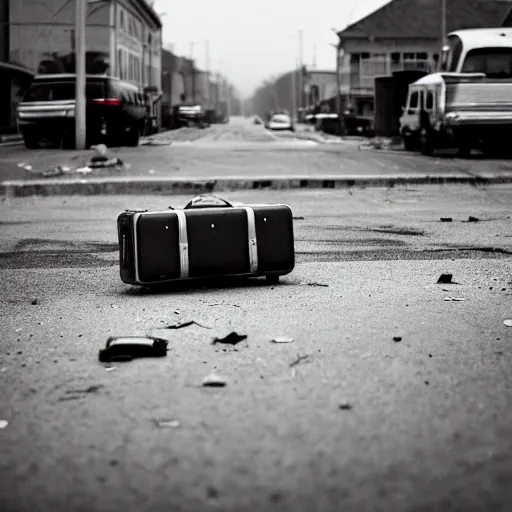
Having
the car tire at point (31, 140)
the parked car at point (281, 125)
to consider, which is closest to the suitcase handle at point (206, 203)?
the car tire at point (31, 140)

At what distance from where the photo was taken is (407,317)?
5.64 metres

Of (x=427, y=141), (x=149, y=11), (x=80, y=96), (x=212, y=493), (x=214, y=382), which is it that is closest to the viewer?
(x=212, y=493)

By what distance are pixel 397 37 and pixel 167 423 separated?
7026cm

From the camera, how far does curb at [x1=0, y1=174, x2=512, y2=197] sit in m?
15.3

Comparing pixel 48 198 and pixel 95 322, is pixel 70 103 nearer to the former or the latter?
pixel 48 198

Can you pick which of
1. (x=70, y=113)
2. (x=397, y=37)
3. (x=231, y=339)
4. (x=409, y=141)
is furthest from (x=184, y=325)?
(x=397, y=37)

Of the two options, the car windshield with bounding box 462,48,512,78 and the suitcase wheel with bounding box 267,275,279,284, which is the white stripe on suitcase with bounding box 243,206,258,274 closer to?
the suitcase wheel with bounding box 267,275,279,284

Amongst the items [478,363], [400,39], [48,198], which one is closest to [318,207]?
[48,198]

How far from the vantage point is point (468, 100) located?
22000mm

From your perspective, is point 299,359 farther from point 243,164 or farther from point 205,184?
point 243,164

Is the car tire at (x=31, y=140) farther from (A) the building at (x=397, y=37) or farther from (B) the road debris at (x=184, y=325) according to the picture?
(A) the building at (x=397, y=37)

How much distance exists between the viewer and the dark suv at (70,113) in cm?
2430

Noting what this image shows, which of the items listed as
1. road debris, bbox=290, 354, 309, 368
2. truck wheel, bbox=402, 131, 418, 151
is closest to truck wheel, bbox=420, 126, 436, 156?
truck wheel, bbox=402, 131, 418, 151

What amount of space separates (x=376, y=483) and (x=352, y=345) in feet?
6.28
